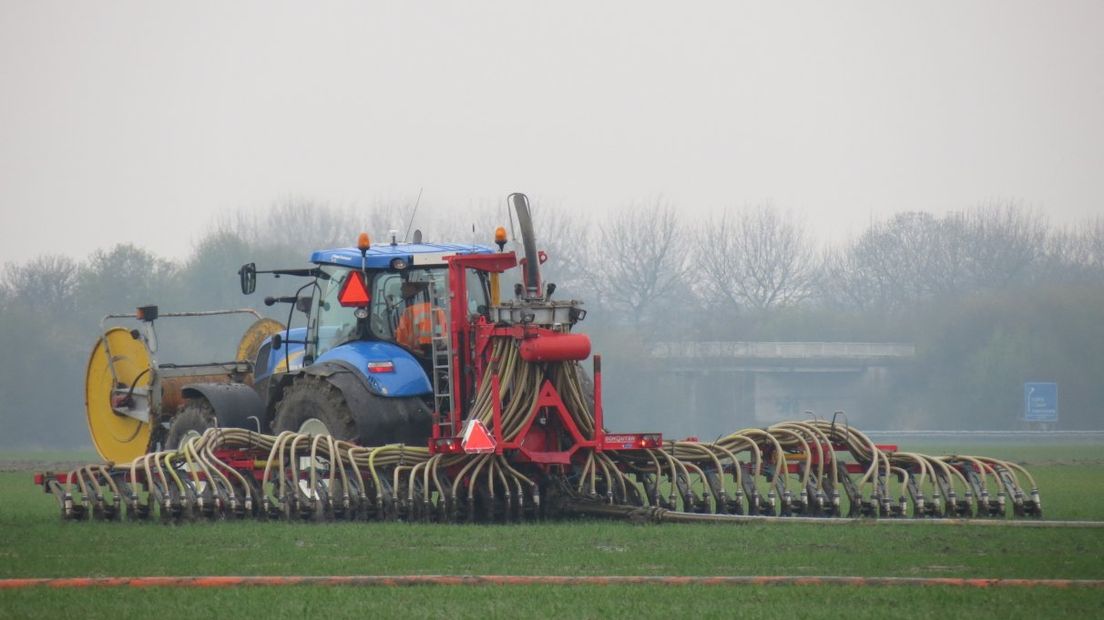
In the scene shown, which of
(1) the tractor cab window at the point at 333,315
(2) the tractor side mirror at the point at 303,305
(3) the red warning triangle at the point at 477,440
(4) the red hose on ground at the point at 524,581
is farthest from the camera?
(2) the tractor side mirror at the point at 303,305

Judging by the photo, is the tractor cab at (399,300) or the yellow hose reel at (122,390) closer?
the tractor cab at (399,300)

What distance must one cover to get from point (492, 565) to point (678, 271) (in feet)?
143

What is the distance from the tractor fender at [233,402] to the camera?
1616 centimetres

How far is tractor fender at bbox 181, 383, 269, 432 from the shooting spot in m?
16.2

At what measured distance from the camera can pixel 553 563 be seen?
33.2ft

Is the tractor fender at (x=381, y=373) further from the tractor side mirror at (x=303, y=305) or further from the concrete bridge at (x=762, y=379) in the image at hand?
the concrete bridge at (x=762, y=379)

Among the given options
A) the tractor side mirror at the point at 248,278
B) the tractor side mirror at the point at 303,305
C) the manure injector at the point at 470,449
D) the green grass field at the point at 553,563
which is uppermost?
the tractor side mirror at the point at 248,278

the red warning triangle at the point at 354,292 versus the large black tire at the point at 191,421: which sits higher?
the red warning triangle at the point at 354,292

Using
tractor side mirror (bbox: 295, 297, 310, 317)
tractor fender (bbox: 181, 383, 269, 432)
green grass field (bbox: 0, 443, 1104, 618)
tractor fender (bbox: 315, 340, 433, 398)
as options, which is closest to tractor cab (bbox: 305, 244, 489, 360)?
tractor fender (bbox: 315, 340, 433, 398)

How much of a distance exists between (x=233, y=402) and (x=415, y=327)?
8.14ft

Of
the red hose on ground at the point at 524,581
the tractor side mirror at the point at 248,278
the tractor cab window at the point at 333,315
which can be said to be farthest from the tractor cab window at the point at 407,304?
the red hose on ground at the point at 524,581

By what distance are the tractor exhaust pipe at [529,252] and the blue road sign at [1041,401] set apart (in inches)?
1388

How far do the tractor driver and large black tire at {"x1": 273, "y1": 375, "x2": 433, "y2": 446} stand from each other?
593mm

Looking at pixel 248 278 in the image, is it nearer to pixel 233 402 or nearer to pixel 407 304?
pixel 233 402
